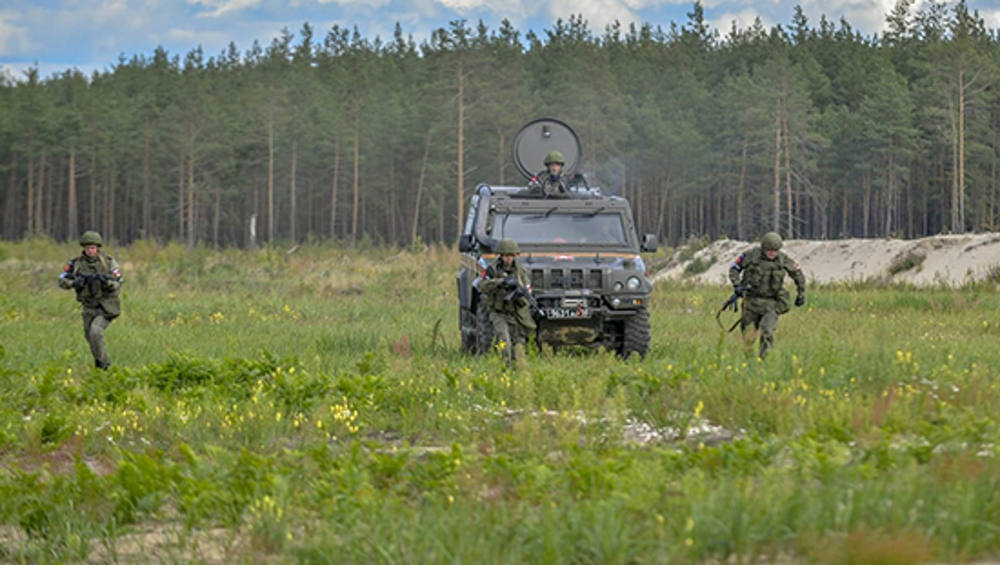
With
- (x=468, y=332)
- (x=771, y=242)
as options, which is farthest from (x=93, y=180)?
(x=771, y=242)

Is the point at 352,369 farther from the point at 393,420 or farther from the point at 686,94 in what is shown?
the point at 686,94

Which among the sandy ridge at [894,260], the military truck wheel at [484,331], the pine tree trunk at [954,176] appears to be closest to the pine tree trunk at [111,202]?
the pine tree trunk at [954,176]

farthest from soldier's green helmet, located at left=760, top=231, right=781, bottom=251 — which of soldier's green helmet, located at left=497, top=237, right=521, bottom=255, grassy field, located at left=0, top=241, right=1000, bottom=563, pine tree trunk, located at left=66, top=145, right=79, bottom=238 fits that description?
pine tree trunk, located at left=66, top=145, right=79, bottom=238

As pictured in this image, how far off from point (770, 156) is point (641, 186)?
1372cm

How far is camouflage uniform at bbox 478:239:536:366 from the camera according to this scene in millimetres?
12977

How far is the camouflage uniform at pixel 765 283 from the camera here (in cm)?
1383

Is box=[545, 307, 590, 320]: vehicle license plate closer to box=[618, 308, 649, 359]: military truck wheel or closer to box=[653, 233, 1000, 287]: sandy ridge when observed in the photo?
box=[618, 308, 649, 359]: military truck wheel

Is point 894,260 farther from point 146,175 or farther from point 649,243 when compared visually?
point 146,175

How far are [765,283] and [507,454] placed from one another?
7094mm

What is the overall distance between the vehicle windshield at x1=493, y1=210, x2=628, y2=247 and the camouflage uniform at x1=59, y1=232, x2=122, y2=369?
5.12m

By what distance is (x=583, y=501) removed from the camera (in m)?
5.97

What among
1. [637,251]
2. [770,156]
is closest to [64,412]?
[637,251]

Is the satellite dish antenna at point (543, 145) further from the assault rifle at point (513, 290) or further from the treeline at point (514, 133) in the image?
the treeline at point (514, 133)

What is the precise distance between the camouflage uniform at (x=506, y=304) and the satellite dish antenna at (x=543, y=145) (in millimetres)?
4198
